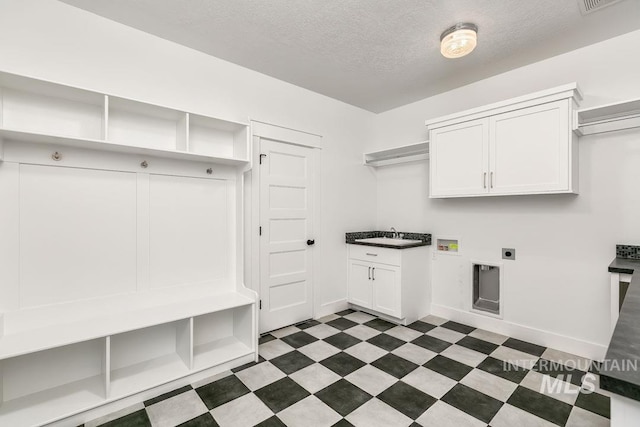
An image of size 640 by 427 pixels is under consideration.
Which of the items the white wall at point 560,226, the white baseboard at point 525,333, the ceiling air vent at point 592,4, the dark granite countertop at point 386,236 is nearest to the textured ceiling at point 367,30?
the ceiling air vent at point 592,4

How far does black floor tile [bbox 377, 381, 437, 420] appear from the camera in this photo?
194 cm

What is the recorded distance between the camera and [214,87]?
280cm

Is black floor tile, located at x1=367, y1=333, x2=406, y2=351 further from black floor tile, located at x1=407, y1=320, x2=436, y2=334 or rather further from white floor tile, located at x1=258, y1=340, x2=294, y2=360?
white floor tile, located at x1=258, y1=340, x2=294, y2=360

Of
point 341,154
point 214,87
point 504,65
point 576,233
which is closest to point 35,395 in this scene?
point 214,87

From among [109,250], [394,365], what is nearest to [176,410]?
[109,250]

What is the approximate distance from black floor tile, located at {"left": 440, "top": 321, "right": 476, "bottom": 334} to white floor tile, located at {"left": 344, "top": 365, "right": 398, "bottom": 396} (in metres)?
1.25

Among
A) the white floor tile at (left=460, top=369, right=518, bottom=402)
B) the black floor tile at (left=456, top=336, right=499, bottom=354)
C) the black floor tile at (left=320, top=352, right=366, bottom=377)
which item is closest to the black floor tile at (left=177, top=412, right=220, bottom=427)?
the black floor tile at (left=320, top=352, right=366, bottom=377)

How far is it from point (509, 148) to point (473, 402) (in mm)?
2055

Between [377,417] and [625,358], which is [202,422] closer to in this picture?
[377,417]

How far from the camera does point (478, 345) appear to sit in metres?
2.85

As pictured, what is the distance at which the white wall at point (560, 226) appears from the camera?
97.5 inches

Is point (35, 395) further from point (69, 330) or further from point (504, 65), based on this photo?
point (504, 65)

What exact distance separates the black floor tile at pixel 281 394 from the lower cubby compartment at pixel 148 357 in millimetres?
606

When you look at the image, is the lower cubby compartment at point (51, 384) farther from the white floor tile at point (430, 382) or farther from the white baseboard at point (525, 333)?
the white baseboard at point (525, 333)
